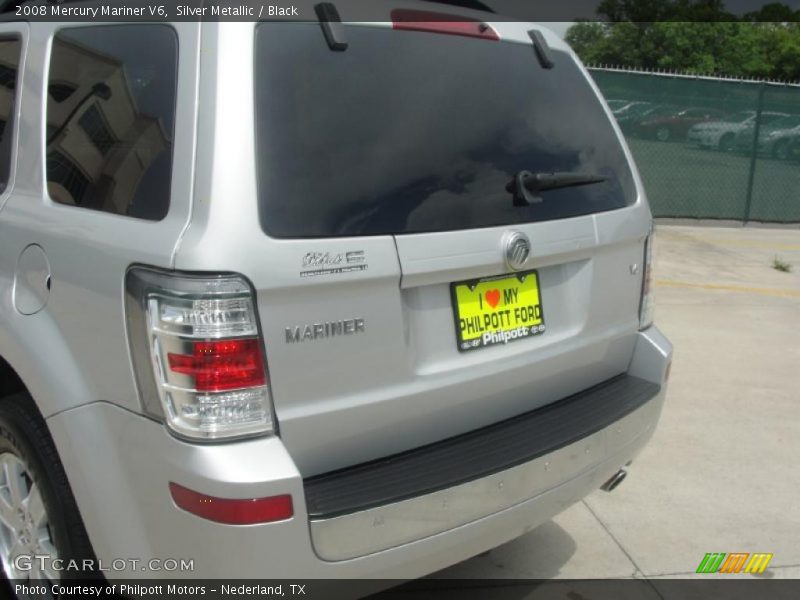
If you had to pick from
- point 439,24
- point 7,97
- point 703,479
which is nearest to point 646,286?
point 439,24

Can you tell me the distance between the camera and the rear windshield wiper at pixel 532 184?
105 inches

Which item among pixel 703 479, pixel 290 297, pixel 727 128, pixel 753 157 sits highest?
pixel 290 297

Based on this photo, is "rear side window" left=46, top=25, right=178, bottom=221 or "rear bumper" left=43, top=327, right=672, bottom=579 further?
"rear side window" left=46, top=25, right=178, bottom=221

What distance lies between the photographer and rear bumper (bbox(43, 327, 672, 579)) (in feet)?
6.79

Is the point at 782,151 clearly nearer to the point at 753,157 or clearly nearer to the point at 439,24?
the point at 753,157

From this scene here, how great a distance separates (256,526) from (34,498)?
95 cm

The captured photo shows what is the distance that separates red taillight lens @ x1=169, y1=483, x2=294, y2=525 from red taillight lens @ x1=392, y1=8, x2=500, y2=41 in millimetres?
1406

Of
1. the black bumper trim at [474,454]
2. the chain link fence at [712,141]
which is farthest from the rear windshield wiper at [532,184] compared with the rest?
the chain link fence at [712,141]

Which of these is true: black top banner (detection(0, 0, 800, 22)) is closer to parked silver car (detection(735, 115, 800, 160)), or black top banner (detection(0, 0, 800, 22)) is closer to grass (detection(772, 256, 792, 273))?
grass (detection(772, 256, 792, 273))

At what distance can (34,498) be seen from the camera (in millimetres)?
2617

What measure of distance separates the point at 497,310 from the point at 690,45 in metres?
41.5

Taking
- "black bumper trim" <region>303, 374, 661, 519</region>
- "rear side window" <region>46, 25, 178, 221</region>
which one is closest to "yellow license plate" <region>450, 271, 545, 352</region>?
"black bumper trim" <region>303, 374, 661, 519</region>

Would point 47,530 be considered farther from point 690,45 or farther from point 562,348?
point 690,45

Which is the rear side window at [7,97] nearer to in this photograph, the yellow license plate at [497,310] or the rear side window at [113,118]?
the rear side window at [113,118]
